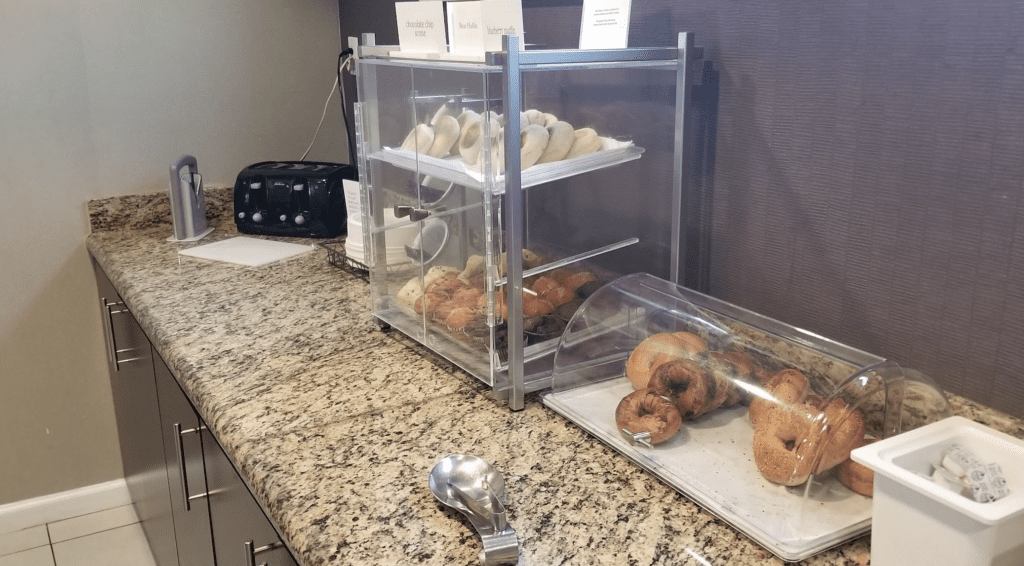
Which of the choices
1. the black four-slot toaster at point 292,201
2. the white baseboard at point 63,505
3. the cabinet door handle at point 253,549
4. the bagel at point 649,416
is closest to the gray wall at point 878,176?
the bagel at point 649,416

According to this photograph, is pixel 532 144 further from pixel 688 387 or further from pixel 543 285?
pixel 688 387

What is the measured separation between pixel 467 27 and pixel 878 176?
23.9 inches

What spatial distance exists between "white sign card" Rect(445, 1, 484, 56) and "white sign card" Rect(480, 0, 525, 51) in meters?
0.01

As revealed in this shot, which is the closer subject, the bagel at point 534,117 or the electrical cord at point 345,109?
the bagel at point 534,117

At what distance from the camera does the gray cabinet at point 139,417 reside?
6.39ft

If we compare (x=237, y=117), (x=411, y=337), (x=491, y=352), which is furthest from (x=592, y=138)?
(x=237, y=117)

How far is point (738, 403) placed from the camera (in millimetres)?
1027

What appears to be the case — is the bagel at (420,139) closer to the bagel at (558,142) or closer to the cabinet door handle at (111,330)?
the bagel at (558,142)

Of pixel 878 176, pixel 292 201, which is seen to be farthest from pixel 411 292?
pixel 292 201

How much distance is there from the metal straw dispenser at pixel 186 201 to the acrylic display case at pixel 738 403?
1.47m

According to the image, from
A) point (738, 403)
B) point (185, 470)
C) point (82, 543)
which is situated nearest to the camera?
point (738, 403)

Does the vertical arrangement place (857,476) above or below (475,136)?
below

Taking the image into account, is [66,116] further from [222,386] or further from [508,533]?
[508,533]

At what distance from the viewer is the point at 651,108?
1282 millimetres
